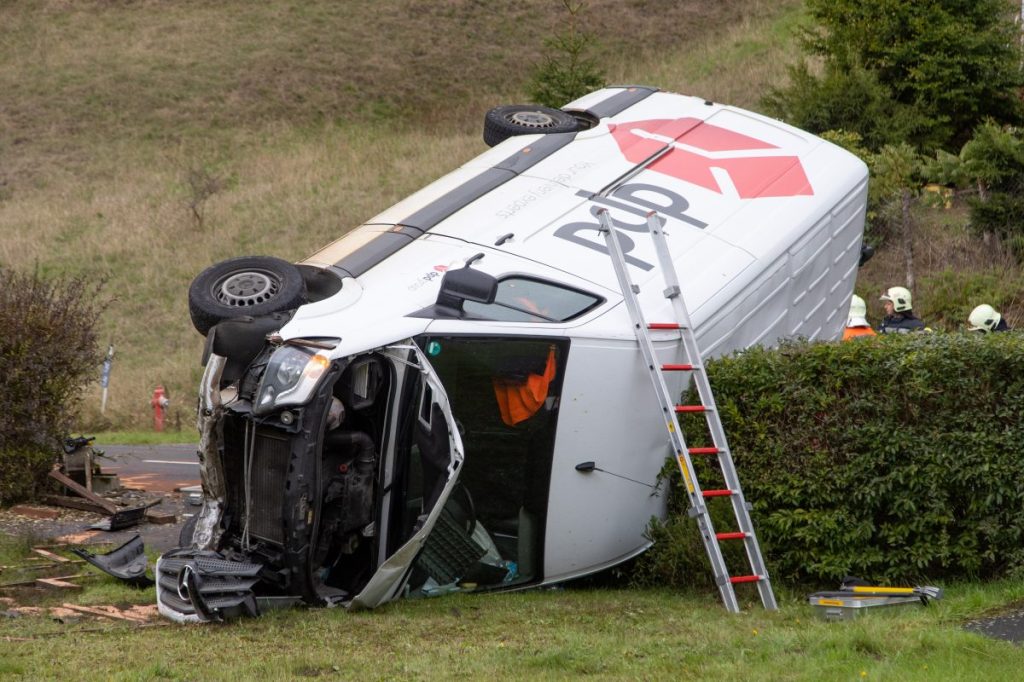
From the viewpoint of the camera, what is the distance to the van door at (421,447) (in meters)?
7.05

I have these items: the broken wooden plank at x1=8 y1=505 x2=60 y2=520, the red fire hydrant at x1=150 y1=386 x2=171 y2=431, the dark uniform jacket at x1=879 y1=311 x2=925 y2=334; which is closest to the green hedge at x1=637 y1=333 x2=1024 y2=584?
the dark uniform jacket at x1=879 y1=311 x2=925 y2=334

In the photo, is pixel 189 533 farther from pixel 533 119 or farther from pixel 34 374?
pixel 533 119

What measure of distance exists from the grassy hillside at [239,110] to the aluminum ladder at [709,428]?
47.4ft

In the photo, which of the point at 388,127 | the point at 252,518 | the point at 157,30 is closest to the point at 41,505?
the point at 252,518

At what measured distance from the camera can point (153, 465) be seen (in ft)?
47.8

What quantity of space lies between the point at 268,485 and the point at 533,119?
223 inches

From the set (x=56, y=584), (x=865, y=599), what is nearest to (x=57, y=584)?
(x=56, y=584)

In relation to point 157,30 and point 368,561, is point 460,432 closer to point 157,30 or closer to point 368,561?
point 368,561

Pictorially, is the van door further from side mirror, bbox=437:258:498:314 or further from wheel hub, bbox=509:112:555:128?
wheel hub, bbox=509:112:555:128

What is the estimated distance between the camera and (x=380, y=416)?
7320 millimetres

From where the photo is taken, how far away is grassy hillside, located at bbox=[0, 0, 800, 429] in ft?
104

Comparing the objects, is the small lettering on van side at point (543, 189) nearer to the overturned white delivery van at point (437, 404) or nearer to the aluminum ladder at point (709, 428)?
the overturned white delivery van at point (437, 404)

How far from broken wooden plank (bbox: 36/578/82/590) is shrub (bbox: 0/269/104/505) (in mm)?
3066

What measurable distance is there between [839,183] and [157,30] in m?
48.4
